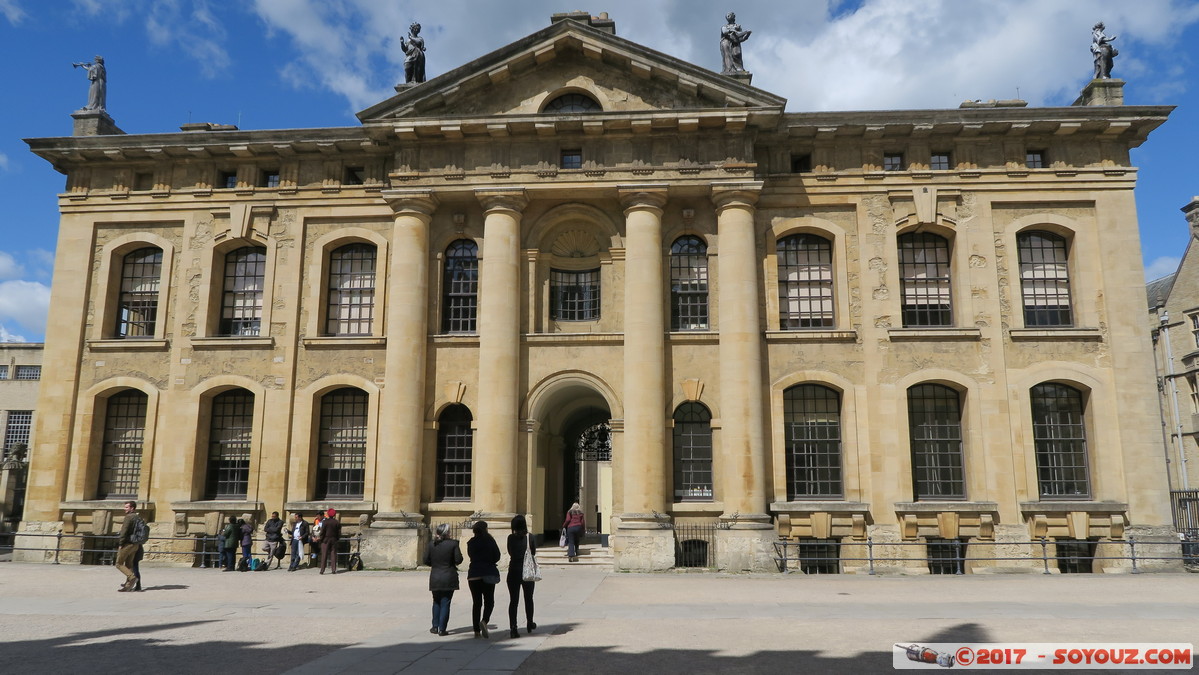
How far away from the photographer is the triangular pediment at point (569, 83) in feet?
76.6

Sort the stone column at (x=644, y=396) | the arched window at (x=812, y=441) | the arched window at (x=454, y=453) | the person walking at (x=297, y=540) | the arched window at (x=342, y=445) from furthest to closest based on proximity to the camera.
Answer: the arched window at (x=342, y=445)
the arched window at (x=454, y=453)
the arched window at (x=812, y=441)
the person walking at (x=297, y=540)
the stone column at (x=644, y=396)

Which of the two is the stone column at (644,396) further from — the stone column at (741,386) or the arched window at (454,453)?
the arched window at (454,453)

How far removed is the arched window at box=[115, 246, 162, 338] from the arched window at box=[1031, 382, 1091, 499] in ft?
87.8

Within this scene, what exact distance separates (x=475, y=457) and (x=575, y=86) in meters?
11.2

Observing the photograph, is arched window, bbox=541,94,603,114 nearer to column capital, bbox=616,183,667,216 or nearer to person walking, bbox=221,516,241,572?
column capital, bbox=616,183,667,216

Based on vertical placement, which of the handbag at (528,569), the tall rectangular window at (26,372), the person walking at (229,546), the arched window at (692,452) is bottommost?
the person walking at (229,546)

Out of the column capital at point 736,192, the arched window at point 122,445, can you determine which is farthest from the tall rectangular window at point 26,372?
the column capital at point 736,192

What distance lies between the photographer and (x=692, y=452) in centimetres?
2334

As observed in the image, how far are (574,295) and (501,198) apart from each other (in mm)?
3647

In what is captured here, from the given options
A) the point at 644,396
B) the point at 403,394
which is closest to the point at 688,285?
the point at 644,396

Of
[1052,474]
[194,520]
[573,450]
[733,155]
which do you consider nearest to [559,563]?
[573,450]

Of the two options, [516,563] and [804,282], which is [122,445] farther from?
[804,282]

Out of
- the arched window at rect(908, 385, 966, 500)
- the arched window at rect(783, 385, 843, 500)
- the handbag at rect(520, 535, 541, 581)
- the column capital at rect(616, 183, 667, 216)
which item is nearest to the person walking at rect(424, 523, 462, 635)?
the handbag at rect(520, 535, 541, 581)

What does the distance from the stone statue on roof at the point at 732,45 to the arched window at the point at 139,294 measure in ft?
61.9
